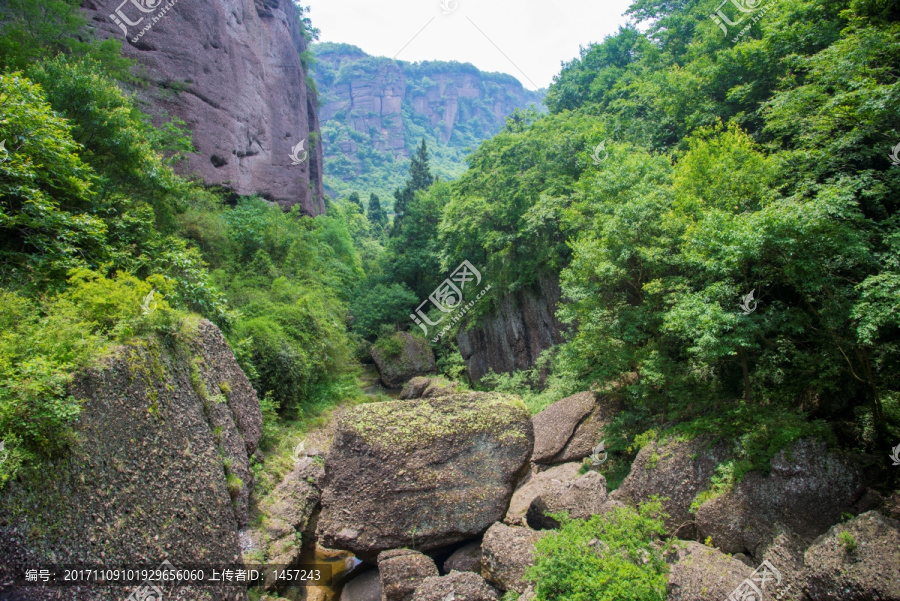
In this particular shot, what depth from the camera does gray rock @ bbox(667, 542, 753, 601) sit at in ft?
19.8

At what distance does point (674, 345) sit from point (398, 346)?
16900mm

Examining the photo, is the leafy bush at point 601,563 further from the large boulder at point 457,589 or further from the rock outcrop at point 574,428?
the rock outcrop at point 574,428

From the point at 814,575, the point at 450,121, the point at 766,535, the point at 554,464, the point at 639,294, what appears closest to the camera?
the point at 814,575

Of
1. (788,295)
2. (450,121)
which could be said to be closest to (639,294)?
(788,295)

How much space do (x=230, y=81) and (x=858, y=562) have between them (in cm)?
2920

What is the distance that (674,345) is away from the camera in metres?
10.8

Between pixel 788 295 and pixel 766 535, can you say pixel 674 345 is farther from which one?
pixel 766 535
